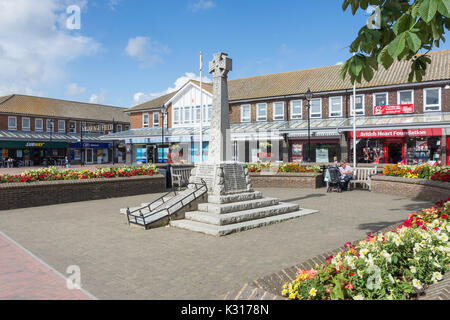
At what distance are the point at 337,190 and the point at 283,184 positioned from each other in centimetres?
296

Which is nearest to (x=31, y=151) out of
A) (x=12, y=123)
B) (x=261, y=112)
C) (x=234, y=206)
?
(x=12, y=123)

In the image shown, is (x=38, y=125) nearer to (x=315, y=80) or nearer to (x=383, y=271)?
(x=315, y=80)

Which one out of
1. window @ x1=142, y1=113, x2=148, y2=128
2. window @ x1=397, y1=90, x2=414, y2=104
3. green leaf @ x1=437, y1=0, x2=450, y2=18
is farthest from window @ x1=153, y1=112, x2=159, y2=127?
green leaf @ x1=437, y1=0, x2=450, y2=18

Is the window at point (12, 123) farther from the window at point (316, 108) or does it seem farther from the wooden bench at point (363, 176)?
the wooden bench at point (363, 176)

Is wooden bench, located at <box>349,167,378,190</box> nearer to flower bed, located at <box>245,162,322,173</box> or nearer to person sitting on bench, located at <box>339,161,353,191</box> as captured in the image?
person sitting on bench, located at <box>339,161,353,191</box>

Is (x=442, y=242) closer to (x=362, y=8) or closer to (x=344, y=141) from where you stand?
(x=362, y=8)

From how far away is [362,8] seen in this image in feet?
14.1

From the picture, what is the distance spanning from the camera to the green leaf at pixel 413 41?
300 centimetres

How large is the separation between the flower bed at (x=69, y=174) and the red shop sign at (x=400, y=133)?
17.1 meters

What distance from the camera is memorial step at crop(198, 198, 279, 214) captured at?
29.9 feet

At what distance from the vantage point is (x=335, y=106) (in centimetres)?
2928

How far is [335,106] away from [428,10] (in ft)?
91.1

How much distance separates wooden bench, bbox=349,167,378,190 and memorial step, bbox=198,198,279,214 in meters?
7.79
